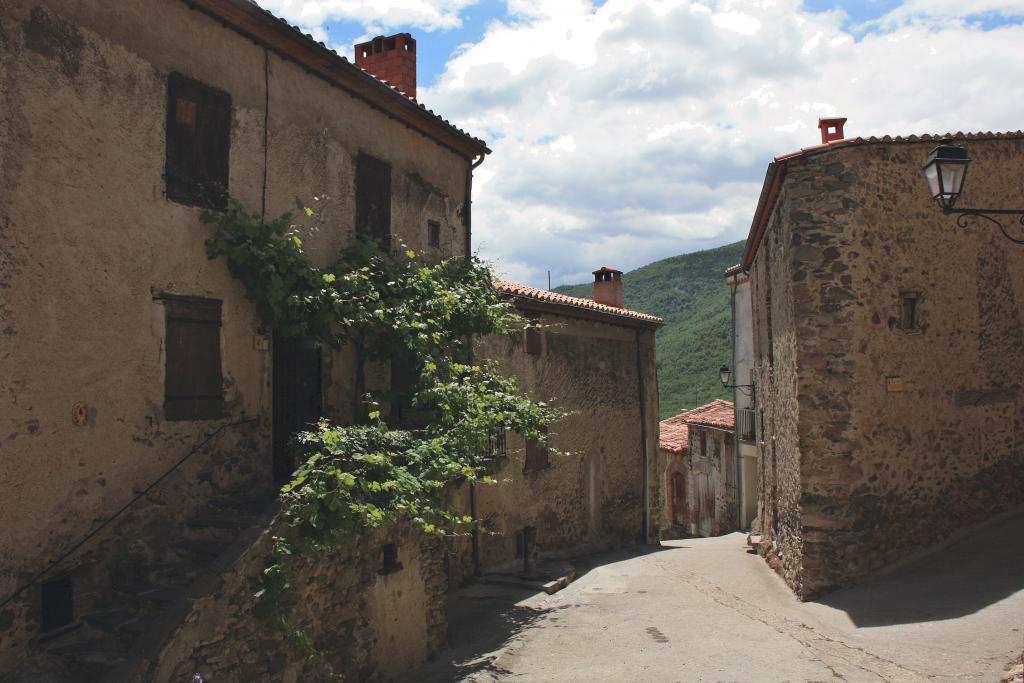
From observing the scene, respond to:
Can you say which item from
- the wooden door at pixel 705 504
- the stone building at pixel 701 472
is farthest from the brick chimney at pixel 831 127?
the wooden door at pixel 705 504

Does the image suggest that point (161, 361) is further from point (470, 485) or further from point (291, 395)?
point (470, 485)

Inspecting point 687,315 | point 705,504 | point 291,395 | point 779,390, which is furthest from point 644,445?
point 687,315

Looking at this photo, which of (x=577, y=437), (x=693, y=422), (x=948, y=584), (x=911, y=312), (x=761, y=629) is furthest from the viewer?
(x=693, y=422)

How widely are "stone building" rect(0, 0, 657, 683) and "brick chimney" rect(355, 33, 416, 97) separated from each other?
2.61 meters

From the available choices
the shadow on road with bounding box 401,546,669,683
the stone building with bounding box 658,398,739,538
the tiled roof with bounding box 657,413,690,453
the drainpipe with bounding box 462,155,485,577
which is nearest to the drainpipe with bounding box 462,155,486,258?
the drainpipe with bounding box 462,155,485,577

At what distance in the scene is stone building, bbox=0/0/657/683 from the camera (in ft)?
22.9

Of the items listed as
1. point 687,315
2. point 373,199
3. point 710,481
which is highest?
point 687,315

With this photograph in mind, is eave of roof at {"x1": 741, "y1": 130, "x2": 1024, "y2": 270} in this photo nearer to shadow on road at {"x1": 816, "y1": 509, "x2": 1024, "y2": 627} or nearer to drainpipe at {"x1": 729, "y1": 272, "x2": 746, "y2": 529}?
shadow on road at {"x1": 816, "y1": 509, "x2": 1024, "y2": 627}

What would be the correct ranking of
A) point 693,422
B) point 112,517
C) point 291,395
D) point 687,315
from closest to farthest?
point 112,517 → point 291,395 → point 693,422 → point 687,315

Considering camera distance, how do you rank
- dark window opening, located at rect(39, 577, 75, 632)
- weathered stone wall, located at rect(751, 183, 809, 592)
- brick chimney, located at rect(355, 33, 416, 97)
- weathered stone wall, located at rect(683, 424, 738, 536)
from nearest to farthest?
1. dark window opening, located at rect(39, 577, 75, 632)
2. weathered stone wall, located at rect(751, 183, 809, 592)
3. brick chimney, located at rect(355, 33, 416, 97)
4. weathered stone wall, located at rect(683, 424, 738, 536)

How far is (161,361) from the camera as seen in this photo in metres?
8.37

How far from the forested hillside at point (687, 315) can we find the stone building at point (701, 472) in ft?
32.0

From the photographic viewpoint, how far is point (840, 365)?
1162cm

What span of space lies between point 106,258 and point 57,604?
3.28 metres
